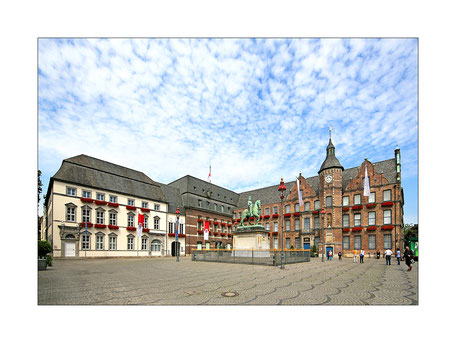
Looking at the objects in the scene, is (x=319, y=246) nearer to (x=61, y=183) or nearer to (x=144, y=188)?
(x=144, y=188)

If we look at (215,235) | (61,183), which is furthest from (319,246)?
(61,183)

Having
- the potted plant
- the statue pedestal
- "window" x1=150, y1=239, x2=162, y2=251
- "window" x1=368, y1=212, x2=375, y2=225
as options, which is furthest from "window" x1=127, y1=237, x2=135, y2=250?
"window" x1=368, y1=212, x2=375, y2=225

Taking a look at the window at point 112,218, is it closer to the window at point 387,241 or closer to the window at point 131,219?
the window at point 131,219

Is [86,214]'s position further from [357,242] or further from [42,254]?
[357,242]

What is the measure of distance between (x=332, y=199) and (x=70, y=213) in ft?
129

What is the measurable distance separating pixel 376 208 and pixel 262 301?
36.0 meters

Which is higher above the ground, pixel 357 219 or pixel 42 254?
pixel 42 254

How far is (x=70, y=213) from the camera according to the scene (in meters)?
31.7

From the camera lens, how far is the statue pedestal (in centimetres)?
2698

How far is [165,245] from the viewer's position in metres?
43.3

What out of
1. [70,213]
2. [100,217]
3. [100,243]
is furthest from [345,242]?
[70,213]

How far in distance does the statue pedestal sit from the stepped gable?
20994mm

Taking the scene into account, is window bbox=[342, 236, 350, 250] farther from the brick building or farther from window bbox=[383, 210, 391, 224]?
window bbox=[383, 210, 391, 224]

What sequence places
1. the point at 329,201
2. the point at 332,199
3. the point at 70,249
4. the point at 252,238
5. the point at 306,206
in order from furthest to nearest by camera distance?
the point at 306,206 < the point at 329,201 < the point at 332,199 < the point at 70,249 < the point at 252,238
